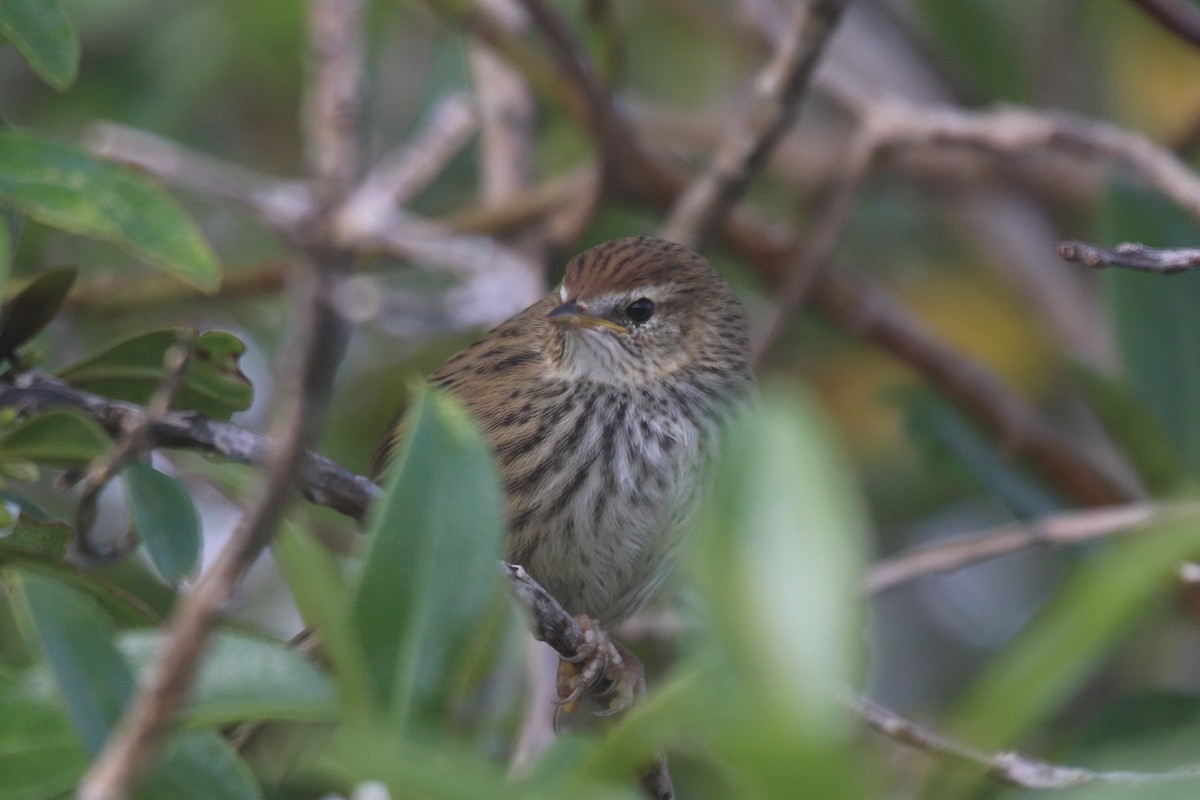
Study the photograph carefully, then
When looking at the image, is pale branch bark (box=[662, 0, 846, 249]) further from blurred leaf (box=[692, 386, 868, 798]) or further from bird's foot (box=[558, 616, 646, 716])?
blurred leaf (box=[692, 386, 868, 798])

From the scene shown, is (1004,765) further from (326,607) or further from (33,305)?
(33,305)

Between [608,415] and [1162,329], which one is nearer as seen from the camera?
[608,415]

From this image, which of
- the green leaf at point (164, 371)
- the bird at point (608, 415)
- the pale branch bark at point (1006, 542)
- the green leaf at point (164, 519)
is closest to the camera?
the green leaf at point (164, 519)

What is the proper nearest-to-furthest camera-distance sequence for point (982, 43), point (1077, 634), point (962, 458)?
point (1077, 634)
point (962, 458)
point (982, 43)

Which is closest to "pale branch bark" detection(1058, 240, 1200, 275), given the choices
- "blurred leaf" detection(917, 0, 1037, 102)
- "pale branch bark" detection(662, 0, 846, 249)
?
"pale branch bark" detection(662, 0, 846, 249)

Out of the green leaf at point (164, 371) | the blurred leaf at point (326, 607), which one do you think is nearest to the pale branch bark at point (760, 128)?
the green leaf at point (164, 371)

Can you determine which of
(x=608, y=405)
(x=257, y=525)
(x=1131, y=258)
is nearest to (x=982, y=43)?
(x=608, y=405)

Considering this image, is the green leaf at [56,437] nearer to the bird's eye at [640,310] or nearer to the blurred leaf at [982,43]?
the bird's eye at [640,310]
